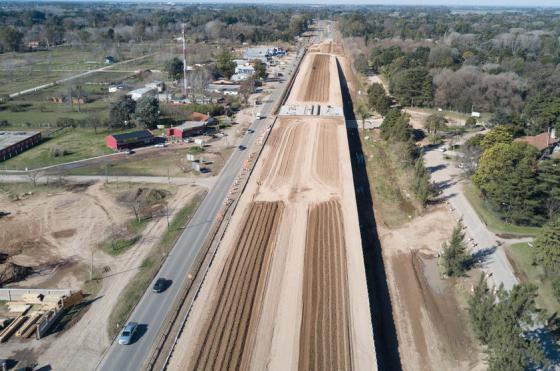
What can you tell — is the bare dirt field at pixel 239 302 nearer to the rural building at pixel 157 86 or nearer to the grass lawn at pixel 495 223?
the grass lawn at pixel 495 223

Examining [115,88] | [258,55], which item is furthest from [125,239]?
[258,55]

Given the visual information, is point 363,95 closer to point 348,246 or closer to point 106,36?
point 348,246

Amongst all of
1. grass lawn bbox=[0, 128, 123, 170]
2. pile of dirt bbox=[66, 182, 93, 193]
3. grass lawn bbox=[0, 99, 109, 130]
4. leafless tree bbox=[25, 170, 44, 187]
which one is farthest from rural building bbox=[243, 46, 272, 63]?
pile of dirt bbox=[66, 182, 93, 193]

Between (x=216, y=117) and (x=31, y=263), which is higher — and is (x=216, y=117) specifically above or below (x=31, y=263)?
A: above

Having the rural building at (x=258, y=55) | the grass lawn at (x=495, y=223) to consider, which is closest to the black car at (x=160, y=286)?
the grass lawn at (x=495, y=223)

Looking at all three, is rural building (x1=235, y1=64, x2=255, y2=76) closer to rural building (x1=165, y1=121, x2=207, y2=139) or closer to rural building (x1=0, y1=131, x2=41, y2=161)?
rural building (x1=165, y1=121, x2=207, y2=139)

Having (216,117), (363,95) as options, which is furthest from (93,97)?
(363,95)

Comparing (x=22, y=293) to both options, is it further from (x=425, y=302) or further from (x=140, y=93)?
(x=140, y=93)

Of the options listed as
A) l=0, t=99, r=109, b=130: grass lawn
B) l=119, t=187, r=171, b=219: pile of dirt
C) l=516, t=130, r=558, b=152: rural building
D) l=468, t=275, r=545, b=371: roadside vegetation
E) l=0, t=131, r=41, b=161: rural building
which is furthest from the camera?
l=0, t=99, r=109, b=130: grass lawn
